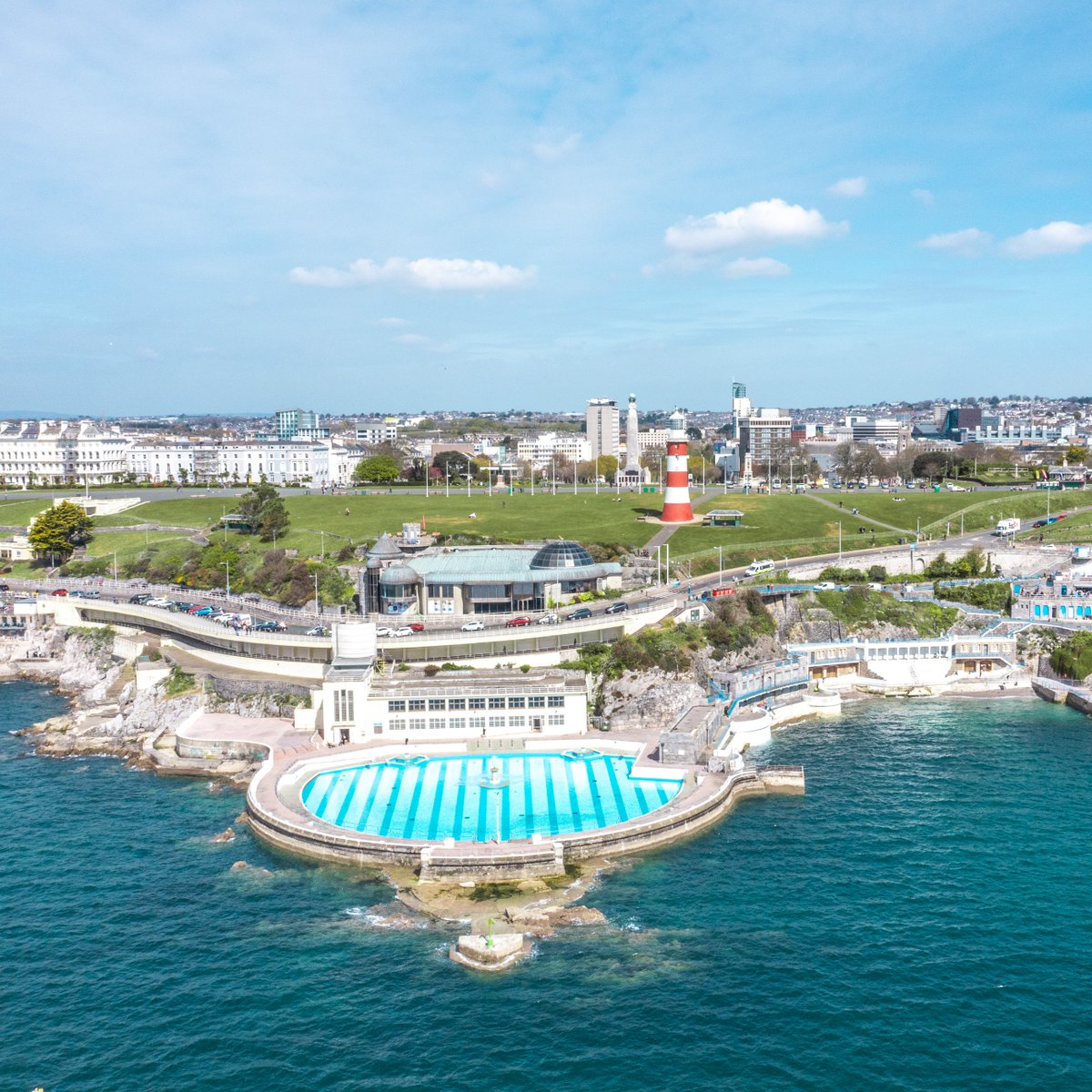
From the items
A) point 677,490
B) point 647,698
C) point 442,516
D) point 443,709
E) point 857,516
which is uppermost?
point 677,490

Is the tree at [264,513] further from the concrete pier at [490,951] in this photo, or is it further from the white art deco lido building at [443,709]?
the concrete pier at [490,951]

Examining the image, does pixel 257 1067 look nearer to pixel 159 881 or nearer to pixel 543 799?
pixel 159 881

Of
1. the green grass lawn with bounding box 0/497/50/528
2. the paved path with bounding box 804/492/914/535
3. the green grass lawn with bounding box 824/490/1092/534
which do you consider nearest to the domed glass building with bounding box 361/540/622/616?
the paved path with bounding box 804/492/914/535

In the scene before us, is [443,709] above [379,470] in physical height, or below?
below

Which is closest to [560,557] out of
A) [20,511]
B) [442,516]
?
[442,516]

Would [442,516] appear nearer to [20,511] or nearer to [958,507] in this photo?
[20,511]

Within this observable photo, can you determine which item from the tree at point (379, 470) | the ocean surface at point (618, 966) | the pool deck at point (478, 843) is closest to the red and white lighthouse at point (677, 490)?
the pool deck at point (478, 843)

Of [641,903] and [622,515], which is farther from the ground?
[622,515]

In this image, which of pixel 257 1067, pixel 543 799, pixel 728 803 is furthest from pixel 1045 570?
pixel 257 1067
